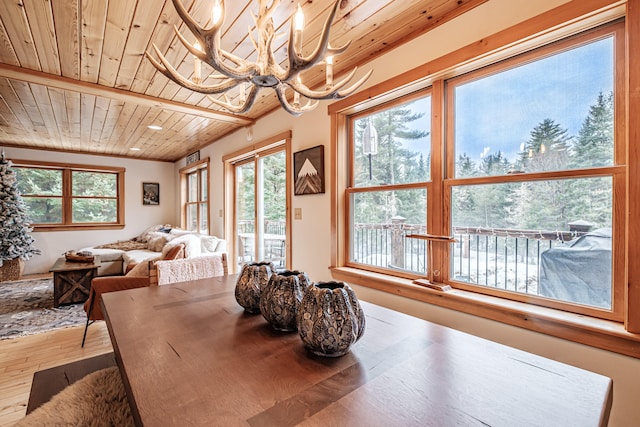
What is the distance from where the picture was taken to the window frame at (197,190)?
4926 millimetres

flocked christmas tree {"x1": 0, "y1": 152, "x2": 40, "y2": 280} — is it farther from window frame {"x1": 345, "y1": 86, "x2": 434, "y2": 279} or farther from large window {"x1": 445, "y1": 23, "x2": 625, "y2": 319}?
large window {"x1": 445, "y1": 23, "x2": 625, "y2": 319}

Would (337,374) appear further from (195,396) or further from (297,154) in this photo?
(297,154)

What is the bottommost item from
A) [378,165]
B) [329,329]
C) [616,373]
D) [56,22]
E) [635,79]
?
[616,373]

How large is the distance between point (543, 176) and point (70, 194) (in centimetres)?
743

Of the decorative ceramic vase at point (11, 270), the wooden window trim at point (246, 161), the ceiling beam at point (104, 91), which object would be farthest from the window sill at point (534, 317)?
the decorative ceramic vase at point (11, 270)

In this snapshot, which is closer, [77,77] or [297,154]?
[77,77]

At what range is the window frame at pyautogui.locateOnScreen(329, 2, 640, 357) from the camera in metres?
1.13

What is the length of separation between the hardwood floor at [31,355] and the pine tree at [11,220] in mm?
3034

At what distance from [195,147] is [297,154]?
10.8 feet

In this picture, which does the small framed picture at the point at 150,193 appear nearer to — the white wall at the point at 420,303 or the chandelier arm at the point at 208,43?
the white wall at the point at 420,303

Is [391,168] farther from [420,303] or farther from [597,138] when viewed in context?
[597,138]

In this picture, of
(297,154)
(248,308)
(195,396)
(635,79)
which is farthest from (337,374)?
(297,154)

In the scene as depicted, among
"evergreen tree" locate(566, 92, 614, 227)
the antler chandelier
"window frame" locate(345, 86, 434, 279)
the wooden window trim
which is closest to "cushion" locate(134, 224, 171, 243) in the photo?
the wooden window trim

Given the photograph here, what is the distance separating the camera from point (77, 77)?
8.09 ft
